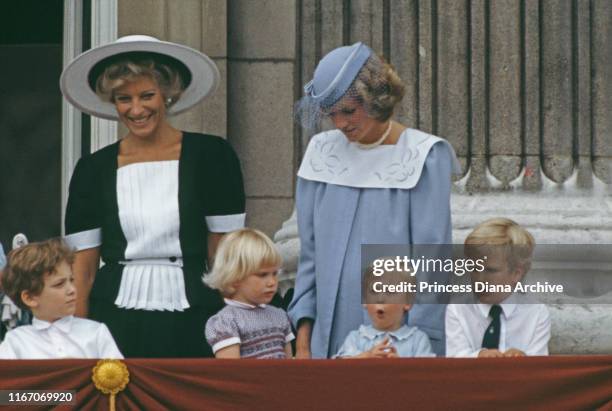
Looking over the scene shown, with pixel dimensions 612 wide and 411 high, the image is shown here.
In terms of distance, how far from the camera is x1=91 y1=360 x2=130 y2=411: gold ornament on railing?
7.19 metres

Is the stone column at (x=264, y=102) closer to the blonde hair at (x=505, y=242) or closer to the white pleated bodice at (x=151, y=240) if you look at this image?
the white pleated bodice at (x=151, y=240)

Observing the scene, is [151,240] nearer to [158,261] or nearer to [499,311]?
[158,261]

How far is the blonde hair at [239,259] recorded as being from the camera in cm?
774

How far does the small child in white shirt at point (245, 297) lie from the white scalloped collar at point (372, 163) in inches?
16.6

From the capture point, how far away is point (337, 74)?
7.90 metres

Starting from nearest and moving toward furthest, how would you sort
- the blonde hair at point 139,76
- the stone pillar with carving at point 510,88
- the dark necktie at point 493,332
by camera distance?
the dark necktie at point 493,332, the blonde hair at point 139,76, the stone pillar with carving at point 510,88

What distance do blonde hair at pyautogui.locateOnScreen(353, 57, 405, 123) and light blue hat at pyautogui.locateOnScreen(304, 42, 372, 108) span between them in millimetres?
31

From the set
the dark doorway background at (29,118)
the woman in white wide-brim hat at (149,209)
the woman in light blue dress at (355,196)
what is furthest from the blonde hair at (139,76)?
the dark doorway background at (29,118)

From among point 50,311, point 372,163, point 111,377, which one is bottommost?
point 111,377

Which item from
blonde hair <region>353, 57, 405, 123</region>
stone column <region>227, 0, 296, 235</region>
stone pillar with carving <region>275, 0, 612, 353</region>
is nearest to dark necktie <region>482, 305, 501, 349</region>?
blonde hair <region>353, 57, 405, 123</region>

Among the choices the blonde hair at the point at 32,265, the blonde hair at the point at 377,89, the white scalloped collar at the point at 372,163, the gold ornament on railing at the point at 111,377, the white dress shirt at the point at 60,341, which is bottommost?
the gold ornament on railing at the point at 111,377

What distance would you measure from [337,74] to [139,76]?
81 centimetres

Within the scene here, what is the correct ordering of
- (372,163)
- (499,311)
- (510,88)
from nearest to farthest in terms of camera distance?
(499,311) → (372,163) → (510,88)

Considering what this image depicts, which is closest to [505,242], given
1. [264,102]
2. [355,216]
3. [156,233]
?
[355,216]
